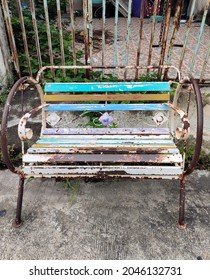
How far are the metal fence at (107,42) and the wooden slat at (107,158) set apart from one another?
838mm

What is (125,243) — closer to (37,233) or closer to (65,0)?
(37,233)

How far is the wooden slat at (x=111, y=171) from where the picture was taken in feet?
6.10

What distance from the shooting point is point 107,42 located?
541 centimetres

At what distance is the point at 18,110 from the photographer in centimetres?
326

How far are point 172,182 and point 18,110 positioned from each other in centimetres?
199

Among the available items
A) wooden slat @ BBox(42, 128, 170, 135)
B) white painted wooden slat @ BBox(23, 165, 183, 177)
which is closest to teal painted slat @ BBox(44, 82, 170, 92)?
wooden slat @ BBox(42, 128, 170, 135)

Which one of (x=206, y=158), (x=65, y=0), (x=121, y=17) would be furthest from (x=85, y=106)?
(x=121, y=17)

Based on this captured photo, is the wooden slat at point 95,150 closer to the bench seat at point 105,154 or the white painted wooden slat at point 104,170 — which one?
the bench seat at point 105,154

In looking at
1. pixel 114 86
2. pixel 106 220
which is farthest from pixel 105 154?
pixel 114 86

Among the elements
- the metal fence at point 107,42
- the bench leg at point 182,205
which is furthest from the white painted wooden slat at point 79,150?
the metal fence at point 107,42

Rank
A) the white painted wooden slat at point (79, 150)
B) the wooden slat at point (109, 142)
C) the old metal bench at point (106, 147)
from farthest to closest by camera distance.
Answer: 1. the wooden slat at point (109, 142)
2. the white painted wooden slat at point (79, 150)
3. the old metal bench at point (106, 147)

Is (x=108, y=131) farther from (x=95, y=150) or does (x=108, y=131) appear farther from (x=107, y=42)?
(x=107, y=42)

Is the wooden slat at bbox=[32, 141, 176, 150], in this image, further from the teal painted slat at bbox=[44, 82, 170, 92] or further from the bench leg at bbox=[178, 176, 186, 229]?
the teal painted slat at bbox=[44, 82, 170, 92]

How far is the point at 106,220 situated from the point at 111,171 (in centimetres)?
42
